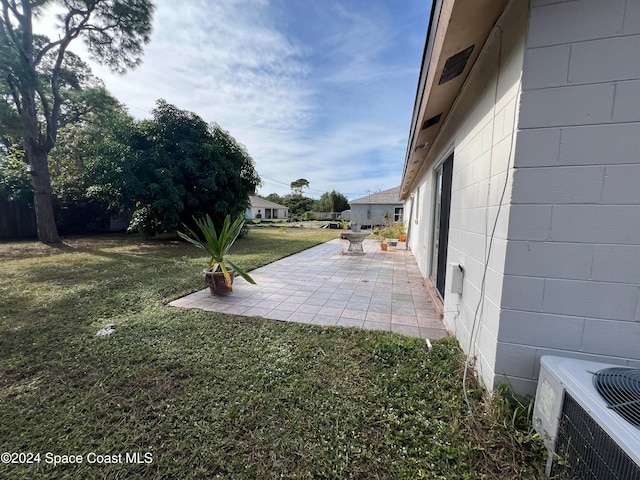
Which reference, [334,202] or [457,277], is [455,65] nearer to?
[457,277]

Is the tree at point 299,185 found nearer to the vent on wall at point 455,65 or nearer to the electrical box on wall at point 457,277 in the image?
the vent on wall at point 455,65

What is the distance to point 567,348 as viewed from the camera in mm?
1503

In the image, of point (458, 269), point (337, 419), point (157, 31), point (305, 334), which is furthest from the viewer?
point (157, 31)

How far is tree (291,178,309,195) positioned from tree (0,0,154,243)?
44954 mm

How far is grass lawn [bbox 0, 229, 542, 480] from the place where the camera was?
139 cm

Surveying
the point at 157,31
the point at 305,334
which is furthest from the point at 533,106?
the point at 157,31

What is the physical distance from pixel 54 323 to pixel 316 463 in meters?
3.64

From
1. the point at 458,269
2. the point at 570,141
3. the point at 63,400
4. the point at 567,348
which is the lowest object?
the point at 63,400

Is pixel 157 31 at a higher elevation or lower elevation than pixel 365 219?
higher

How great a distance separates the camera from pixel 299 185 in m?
55.0

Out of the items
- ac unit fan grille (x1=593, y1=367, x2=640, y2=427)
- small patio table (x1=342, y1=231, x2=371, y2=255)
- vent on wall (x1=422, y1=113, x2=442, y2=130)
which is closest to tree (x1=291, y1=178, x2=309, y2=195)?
small patio table (x1=342, y1=231, x2=371, y2=255)

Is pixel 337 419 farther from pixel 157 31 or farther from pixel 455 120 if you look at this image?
pixel 157 31

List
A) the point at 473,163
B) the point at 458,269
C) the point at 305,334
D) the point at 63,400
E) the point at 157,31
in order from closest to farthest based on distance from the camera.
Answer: the point at 63,400 → the point at 473,163 → the point at 458,269 → the point at 305,334 → the point at 157,31

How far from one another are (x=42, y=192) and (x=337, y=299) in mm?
11754
